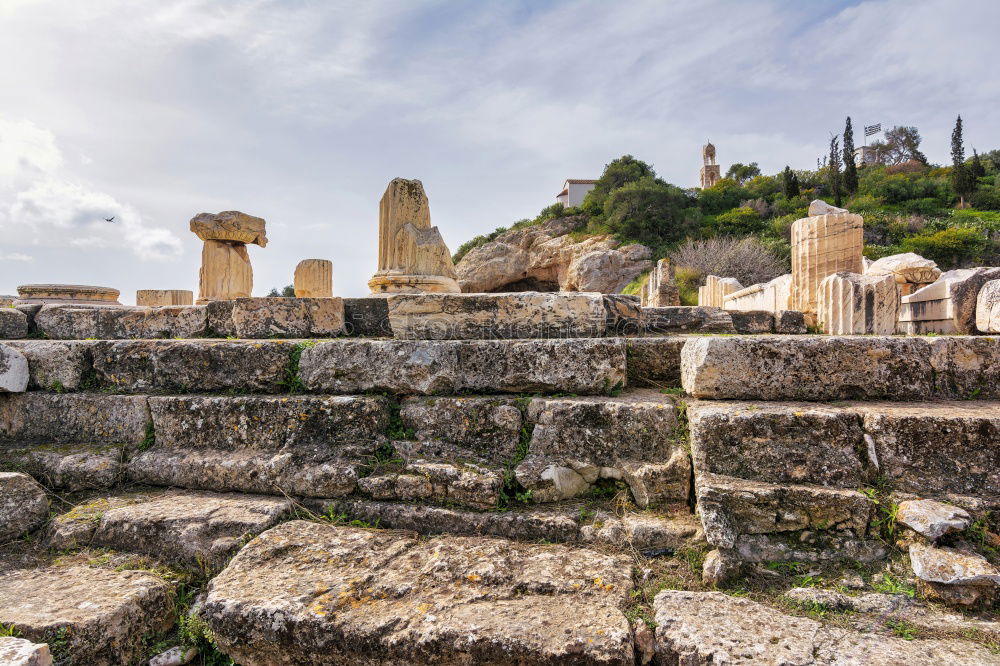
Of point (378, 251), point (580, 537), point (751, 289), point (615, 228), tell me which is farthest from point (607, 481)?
point (615, 228)

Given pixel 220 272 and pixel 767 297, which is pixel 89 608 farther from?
pixel 767 297

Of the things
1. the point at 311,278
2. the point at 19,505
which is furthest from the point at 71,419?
the point at 311,278

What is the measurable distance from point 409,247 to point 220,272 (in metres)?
5.00

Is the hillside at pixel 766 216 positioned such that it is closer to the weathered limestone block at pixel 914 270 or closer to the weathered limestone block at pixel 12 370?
the weathered limestone block at pixel 914 270

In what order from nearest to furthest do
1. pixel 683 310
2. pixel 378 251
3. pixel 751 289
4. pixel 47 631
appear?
pixel 47 631 < pixel 683 310 < pixel 378 251 < pixel 751 289

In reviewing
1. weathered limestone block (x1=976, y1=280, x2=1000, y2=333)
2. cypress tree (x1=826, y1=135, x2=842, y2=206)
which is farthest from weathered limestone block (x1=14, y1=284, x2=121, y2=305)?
cypress tree (x1=826, y1=135, x2=842, y2=206)

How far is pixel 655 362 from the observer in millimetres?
2686

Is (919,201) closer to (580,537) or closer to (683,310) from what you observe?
(683,310)

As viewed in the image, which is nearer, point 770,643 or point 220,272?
point 770,643

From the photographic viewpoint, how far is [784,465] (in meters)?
1.90

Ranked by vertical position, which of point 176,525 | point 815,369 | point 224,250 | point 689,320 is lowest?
point 176,525

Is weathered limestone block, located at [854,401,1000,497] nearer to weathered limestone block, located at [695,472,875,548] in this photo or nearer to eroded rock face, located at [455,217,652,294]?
weathered limestone block, located at [695,472,875,548]

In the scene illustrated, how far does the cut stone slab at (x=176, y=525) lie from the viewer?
6.73ft

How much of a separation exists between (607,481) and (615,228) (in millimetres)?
29228
